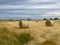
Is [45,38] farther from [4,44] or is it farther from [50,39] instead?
[4,44]

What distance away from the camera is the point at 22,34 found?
61.6 feet

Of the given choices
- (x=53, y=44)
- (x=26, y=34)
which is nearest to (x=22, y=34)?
(x=26, y=34)

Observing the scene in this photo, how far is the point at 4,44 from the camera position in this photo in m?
15.9

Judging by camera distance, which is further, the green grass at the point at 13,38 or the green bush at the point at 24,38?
the green bush at the point at 24,38

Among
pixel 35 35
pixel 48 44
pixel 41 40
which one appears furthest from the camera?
pixel 35 35

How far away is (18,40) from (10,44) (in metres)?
1.36

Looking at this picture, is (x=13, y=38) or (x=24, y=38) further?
(x=24, y=38)

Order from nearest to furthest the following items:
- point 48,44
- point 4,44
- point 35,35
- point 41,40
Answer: point 4,44 < point 48,44 < point 41,40 < point 35,35

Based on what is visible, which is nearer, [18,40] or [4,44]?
[4,44]

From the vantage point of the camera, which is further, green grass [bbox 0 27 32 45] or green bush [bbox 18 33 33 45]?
green bush [bbox 18 33 33 45]

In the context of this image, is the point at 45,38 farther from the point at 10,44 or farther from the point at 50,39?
the point at 10,44

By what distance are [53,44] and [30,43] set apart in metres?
1.63

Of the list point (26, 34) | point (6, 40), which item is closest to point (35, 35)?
point (26, 34)

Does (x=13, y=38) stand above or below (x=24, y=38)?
above
